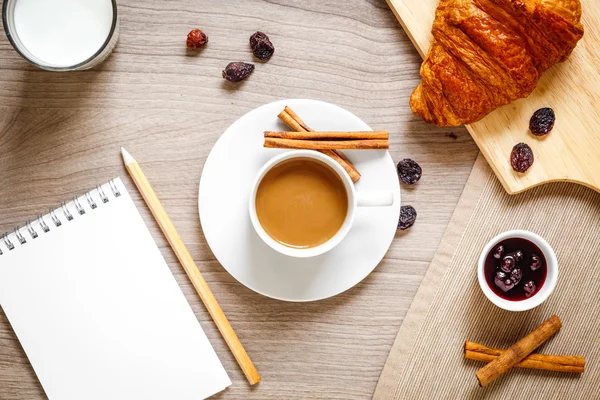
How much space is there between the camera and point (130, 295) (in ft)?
4.17

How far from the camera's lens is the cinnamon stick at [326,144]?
118 cm

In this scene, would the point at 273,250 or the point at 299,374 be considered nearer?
the point at 273,250

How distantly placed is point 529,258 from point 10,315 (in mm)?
1193

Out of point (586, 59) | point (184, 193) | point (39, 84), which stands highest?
point (586, 59)

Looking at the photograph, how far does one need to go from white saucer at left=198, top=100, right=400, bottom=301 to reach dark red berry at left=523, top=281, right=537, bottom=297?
→ 1.07ft

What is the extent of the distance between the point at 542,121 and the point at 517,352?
1.76 feet

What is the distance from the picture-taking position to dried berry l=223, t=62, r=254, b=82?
1.26 meters

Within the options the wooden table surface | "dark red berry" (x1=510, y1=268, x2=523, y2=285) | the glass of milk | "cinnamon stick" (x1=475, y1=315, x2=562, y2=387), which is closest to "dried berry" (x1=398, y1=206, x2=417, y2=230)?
the wooden table surface

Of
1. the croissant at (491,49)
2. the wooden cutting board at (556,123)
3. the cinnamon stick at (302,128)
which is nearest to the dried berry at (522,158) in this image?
the wooden cutting board at (556,123)

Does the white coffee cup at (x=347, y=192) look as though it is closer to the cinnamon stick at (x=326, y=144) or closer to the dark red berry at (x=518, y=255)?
the cinnamon stick at (x=326, y=144)

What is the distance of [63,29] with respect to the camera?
3.91 ft

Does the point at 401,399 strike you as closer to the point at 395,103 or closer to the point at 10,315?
the point at 395,103

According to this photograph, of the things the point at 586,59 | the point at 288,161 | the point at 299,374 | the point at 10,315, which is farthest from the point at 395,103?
the point at 10,315

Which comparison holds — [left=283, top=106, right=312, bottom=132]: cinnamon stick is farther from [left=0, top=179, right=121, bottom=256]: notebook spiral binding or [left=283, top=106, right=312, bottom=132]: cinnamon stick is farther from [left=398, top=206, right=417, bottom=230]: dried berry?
[left=0, top=179, right=121, bottom=256]: notebook spiral binding
